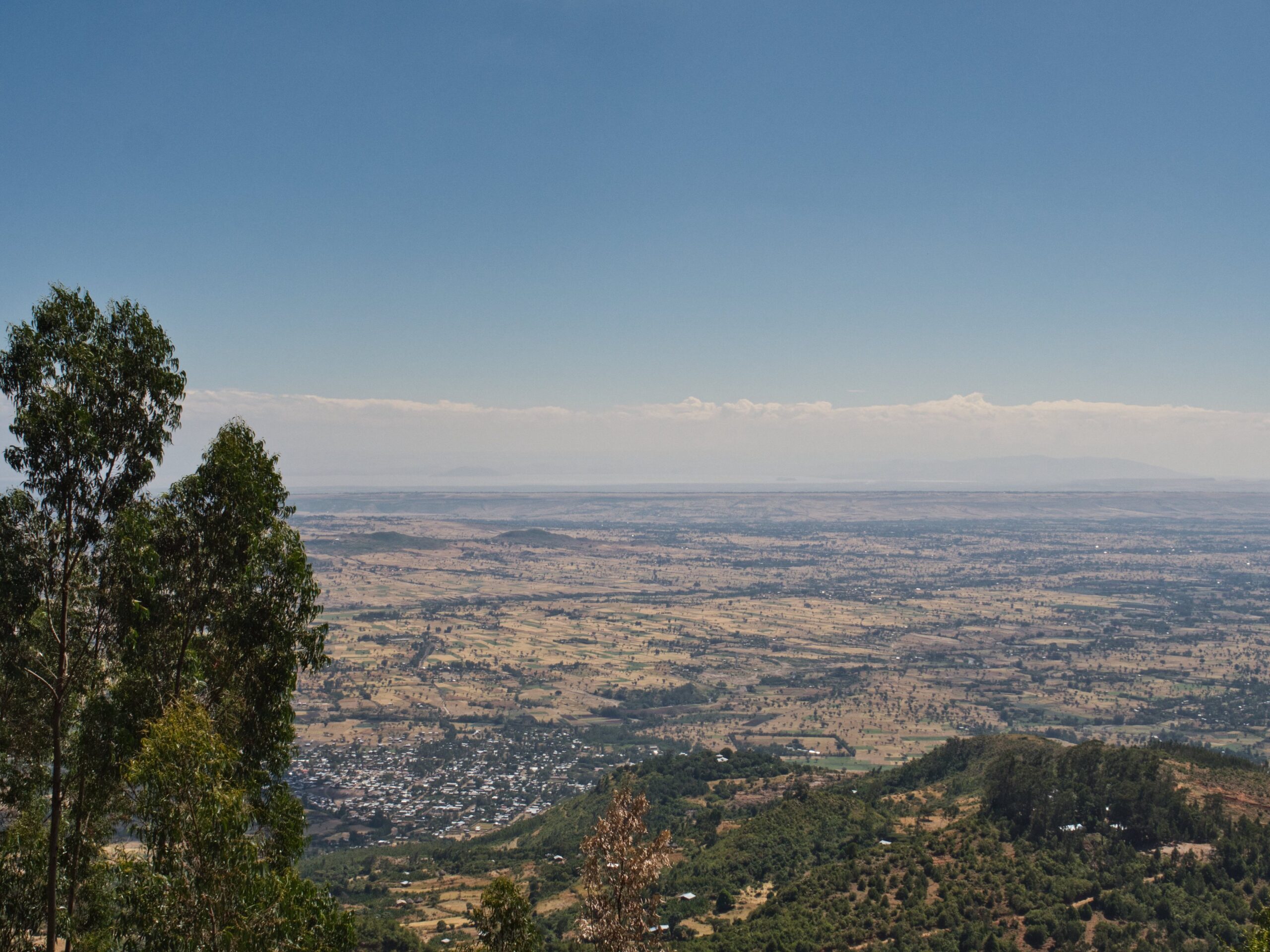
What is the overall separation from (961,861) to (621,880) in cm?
3298

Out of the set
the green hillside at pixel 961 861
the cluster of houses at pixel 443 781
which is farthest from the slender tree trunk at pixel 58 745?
the cluster of houses at pixel 443 781

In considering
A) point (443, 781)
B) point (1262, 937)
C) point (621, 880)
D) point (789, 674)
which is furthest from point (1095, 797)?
point (789, 674)

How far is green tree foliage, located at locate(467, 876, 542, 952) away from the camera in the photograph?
1554 centimetres

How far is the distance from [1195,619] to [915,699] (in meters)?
97.8

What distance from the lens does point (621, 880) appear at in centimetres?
1450

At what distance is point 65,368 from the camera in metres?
12.2

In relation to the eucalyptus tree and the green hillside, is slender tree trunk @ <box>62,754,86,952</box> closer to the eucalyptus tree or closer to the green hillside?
the eucalyptus tree

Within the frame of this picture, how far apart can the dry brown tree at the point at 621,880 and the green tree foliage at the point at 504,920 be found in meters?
1.45

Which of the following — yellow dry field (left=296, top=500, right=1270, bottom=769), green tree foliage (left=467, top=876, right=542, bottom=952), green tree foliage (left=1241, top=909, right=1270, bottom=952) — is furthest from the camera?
yellow dry field (left=296, top=500, right=1270, bottom=769)

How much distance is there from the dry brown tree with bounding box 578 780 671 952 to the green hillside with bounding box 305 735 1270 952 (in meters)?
18.7

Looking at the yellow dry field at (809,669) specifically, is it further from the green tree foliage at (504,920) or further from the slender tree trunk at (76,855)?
the slender tree trunk at (76,855)

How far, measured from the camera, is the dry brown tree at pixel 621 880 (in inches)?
563

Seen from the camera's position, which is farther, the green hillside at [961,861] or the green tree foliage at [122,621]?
the green hillside at [961,861]

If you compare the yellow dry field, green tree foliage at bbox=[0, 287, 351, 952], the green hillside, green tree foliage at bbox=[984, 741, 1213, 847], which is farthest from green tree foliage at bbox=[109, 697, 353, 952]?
the yellow dry field
